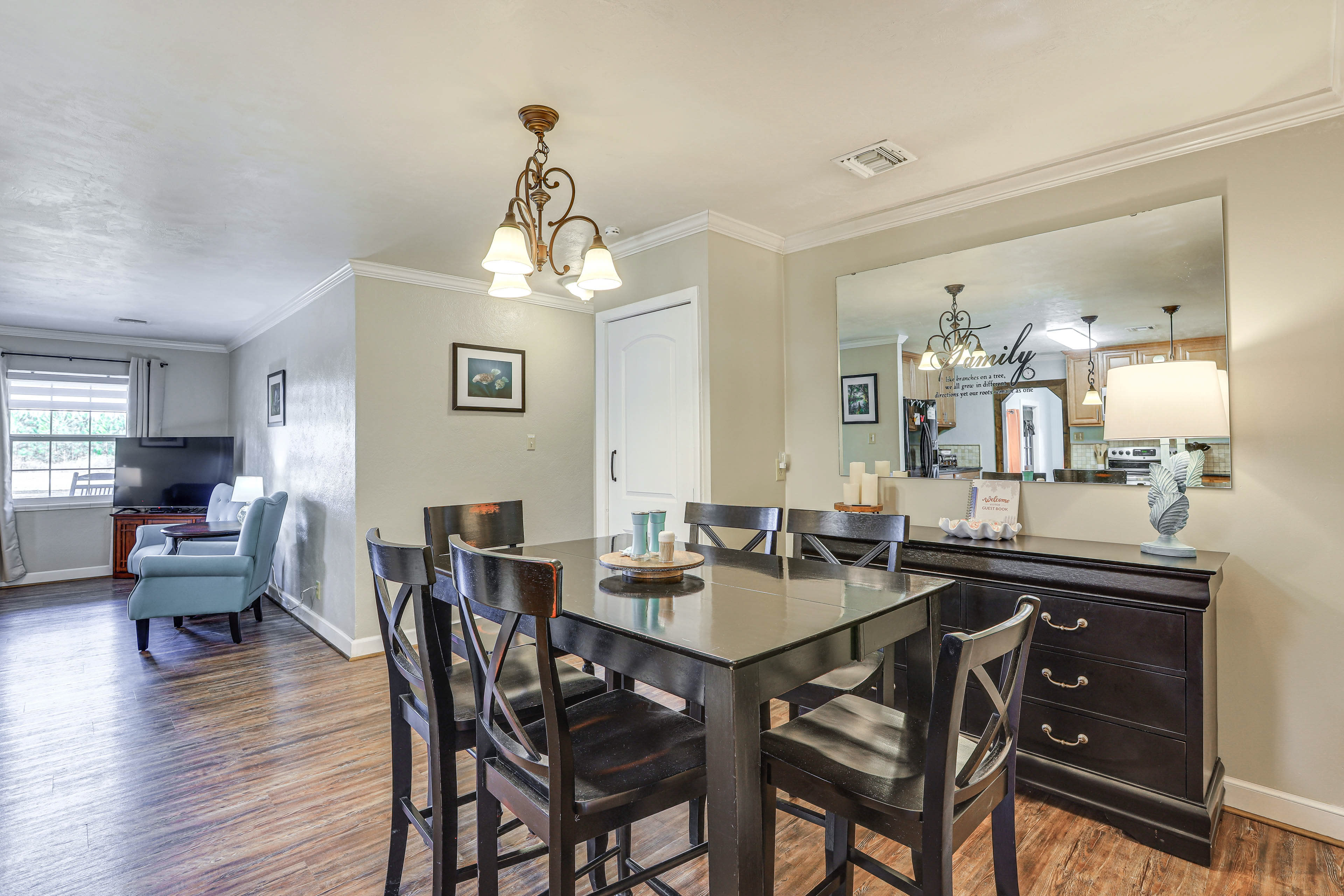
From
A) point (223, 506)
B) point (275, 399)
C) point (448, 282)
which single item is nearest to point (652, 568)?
point (448, 282)

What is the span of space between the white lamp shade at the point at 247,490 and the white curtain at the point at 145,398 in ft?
5.64

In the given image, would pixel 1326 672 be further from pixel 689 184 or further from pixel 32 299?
pixel 32 299

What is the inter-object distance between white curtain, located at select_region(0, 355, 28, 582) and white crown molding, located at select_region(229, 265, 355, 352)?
1.80 m

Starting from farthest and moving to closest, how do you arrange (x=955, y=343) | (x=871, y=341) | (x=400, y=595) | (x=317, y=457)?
1. (x=317, y=457)
2. (x=871, y=341)
3. (x=955, y=343)
4. (x=400, y=595)

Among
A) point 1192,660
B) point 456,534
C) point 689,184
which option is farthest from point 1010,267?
point 456,534

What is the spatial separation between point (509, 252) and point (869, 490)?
6.67 ft

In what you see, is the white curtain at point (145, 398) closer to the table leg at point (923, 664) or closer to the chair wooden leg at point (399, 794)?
the chair wooden leg at point (399, 794)

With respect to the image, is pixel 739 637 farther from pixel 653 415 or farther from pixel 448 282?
pixel 448 282

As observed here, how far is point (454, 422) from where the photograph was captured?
4.22 meters

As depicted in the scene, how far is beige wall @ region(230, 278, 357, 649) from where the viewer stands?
395 centimetres

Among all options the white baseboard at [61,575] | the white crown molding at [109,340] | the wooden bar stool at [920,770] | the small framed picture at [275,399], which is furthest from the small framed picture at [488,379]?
the white baseboard at [61,575]

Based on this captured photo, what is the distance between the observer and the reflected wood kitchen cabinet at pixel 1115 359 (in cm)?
234

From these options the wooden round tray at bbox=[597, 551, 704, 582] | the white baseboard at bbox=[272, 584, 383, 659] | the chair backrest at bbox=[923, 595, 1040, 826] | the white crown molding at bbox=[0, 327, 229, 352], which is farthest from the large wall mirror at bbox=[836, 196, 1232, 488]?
the white crown molding at bbox=[0, 327, 229, 352]

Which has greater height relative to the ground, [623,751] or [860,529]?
[860,529]
